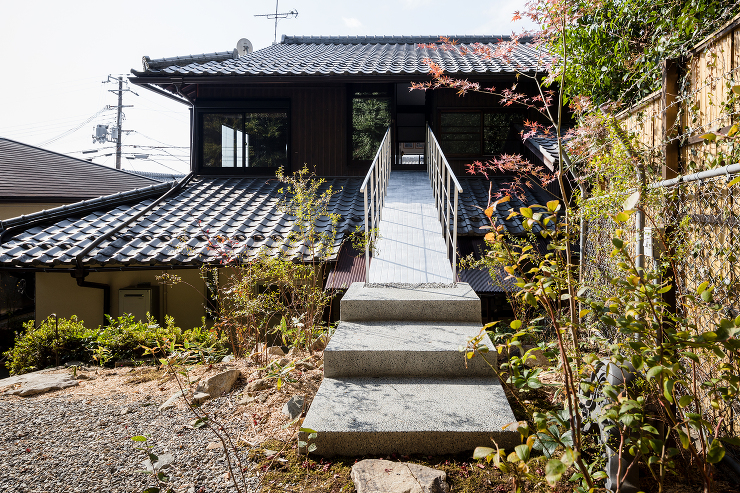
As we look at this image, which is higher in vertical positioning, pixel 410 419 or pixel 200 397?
pixel 410 419

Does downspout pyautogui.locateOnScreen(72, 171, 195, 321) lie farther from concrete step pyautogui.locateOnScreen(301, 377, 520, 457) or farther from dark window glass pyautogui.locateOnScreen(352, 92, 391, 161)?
concrete step pyautogui.locateOnScreen(301, 377, 520, 457)

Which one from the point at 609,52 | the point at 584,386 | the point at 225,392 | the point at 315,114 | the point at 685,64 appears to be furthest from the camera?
the point at 315,114

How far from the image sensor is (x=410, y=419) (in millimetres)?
2463

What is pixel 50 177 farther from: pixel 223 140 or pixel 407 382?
pixel 407 382

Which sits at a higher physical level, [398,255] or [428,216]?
[428,216]

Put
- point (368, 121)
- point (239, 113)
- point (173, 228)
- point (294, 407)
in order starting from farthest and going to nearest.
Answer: point (368, 121)
point (239, 113)
point (173, 228)
point (294, 407)

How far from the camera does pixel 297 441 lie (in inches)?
96.7

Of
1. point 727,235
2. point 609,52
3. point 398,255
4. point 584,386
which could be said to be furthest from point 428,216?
point 584,386

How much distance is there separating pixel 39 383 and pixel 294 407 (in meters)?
2.78

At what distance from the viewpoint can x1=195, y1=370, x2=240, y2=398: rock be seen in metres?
3.16

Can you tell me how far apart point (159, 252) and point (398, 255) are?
12.0 ft

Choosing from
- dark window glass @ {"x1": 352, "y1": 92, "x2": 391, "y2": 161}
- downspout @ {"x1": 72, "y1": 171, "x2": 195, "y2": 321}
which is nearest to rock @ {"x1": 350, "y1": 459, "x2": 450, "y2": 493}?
downspout @ {"x1": 72, "y1": 171, "x2": 195, "y2": 321}

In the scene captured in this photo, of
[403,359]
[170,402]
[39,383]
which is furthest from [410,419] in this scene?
[39,383]

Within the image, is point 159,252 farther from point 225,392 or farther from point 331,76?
point 331,76
